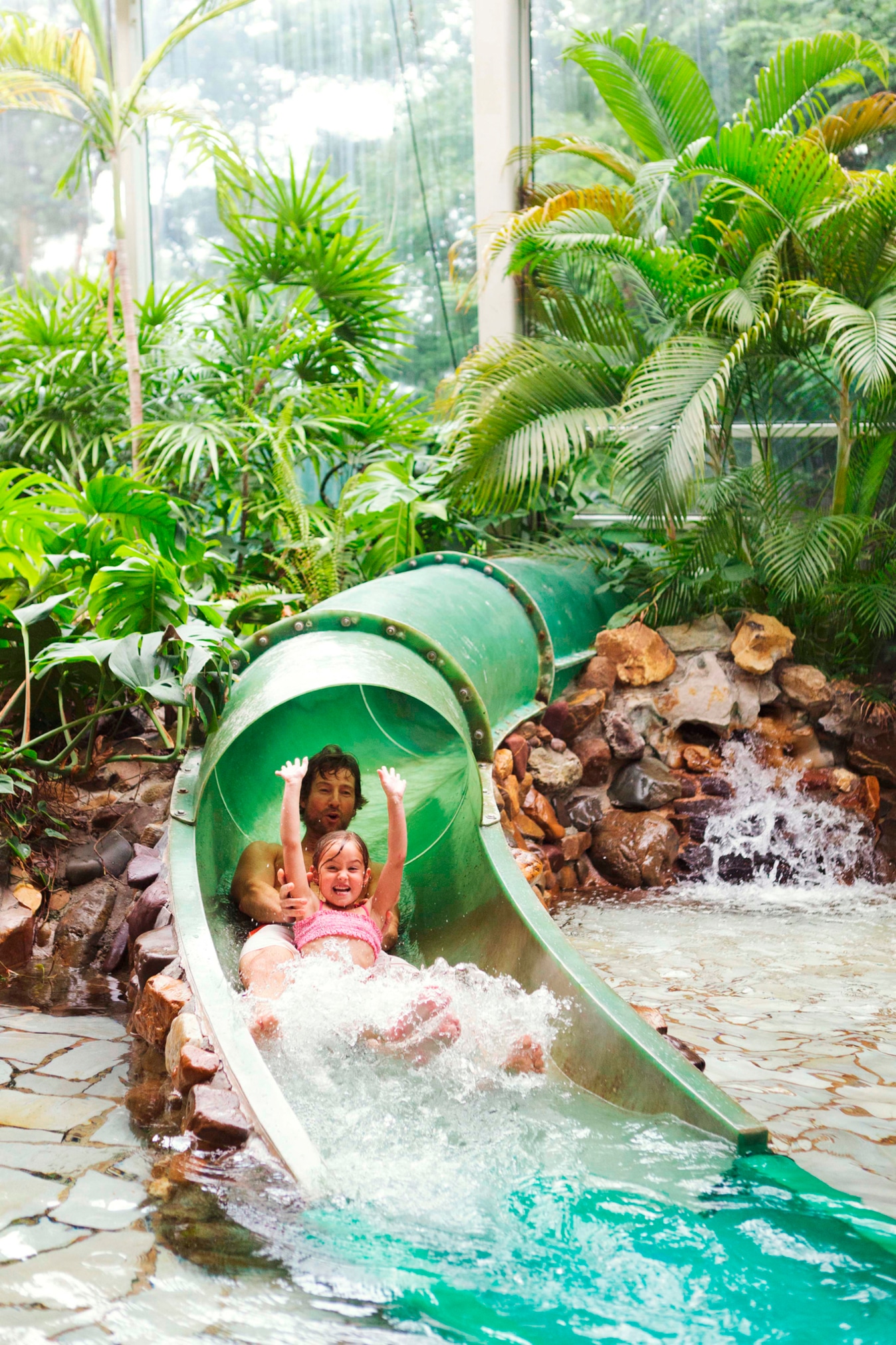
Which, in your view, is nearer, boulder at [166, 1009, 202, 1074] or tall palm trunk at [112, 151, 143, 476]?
boulder at [166, 1009, 202, 1074]

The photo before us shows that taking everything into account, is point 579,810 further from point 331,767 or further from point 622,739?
point 331,767

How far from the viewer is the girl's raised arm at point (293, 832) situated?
332 cm

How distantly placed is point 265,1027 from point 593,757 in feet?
10.9

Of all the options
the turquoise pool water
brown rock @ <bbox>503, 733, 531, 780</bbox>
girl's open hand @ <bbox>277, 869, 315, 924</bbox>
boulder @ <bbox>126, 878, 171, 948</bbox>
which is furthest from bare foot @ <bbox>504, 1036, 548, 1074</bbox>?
brown rock @ <bbox>503, 733, 531, 780</bbox>

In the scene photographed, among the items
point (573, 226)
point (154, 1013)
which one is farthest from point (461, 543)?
point (154, 1013)

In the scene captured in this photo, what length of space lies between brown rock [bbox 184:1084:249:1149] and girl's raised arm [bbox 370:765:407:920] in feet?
3.60

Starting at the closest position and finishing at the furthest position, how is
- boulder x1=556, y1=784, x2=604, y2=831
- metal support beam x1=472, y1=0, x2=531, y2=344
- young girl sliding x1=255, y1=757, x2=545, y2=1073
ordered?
young girl sliding x1=255, y1=757, x2=545, y2=1073 → boulder x1=556, y1=784, x2=604, y2=831 → metal support beam x1=472, y1=0, x2=531, y2=344

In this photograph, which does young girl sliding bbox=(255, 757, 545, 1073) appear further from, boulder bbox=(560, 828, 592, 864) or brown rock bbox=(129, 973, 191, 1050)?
boulder bbox=(560, 828, 592, 864)

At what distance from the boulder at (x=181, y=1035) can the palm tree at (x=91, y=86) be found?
437 cm

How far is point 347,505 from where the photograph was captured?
6.48 m

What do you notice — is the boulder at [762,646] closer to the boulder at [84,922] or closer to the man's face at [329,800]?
the man's face at [329,800]

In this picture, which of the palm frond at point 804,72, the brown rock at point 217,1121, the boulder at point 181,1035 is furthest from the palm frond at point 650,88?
the brown rock at point 217,1121

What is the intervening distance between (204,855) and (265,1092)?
4.03 ft

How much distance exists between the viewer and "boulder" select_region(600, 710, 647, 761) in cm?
598
